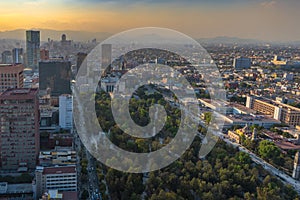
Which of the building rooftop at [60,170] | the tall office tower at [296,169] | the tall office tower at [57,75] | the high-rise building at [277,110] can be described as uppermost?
the tall office tower at [57,75]

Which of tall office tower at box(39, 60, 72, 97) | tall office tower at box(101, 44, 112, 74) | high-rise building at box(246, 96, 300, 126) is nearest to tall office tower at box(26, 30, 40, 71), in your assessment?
tall office tower at box(101, 44, 112, 74)

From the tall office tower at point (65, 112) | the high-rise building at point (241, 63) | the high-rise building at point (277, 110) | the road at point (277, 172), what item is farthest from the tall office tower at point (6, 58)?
the road at point (277, 172)

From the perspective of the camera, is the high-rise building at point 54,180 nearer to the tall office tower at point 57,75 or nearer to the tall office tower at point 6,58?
the tall office tower at point 57,75

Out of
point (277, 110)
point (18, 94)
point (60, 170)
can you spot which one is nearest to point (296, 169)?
point (277, 110)

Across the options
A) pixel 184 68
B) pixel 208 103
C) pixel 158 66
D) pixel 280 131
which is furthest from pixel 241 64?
pixel 280 131

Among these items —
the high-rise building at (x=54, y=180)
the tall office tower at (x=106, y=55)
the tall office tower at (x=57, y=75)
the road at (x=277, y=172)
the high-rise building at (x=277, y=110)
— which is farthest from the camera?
the tall office tower at (x=106, y=55)

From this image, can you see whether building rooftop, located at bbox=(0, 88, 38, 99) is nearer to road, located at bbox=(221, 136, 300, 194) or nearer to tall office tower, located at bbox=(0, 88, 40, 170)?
tall office tower, located at bbox=(0, 88, 40, 170)
